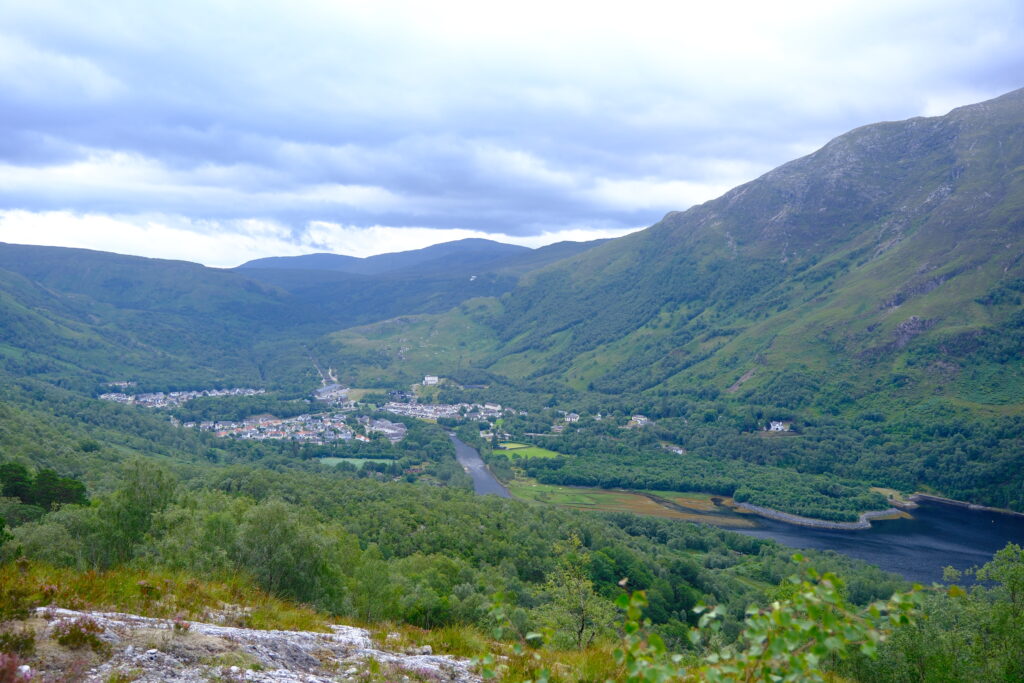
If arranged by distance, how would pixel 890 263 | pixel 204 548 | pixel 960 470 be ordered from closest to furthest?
pixel 204 548
pixel 960 470
pixel 890 263

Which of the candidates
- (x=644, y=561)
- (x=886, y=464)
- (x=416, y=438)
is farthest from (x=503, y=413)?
(x=644, y=561)

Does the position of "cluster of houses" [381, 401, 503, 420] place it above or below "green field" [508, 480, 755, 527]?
above

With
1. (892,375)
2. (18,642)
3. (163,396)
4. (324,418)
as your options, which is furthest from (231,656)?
(163,396)

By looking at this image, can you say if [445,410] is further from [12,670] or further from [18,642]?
[12,670]

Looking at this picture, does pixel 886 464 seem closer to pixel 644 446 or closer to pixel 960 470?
pixel 960 470

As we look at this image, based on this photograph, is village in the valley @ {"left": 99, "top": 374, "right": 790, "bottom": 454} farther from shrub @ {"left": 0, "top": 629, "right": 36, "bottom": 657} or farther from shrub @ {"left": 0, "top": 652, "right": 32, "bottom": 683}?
shrub @ {"left": 0, "top": 652, "right": 32, "bottom": 683}

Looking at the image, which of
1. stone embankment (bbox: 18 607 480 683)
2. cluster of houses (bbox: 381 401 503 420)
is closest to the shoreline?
cluster of houses (bbox: 381 401 503 420)

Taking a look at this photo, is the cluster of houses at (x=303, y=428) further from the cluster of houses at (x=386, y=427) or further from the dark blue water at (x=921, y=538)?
the dark blue water at (x=921, y=538)
